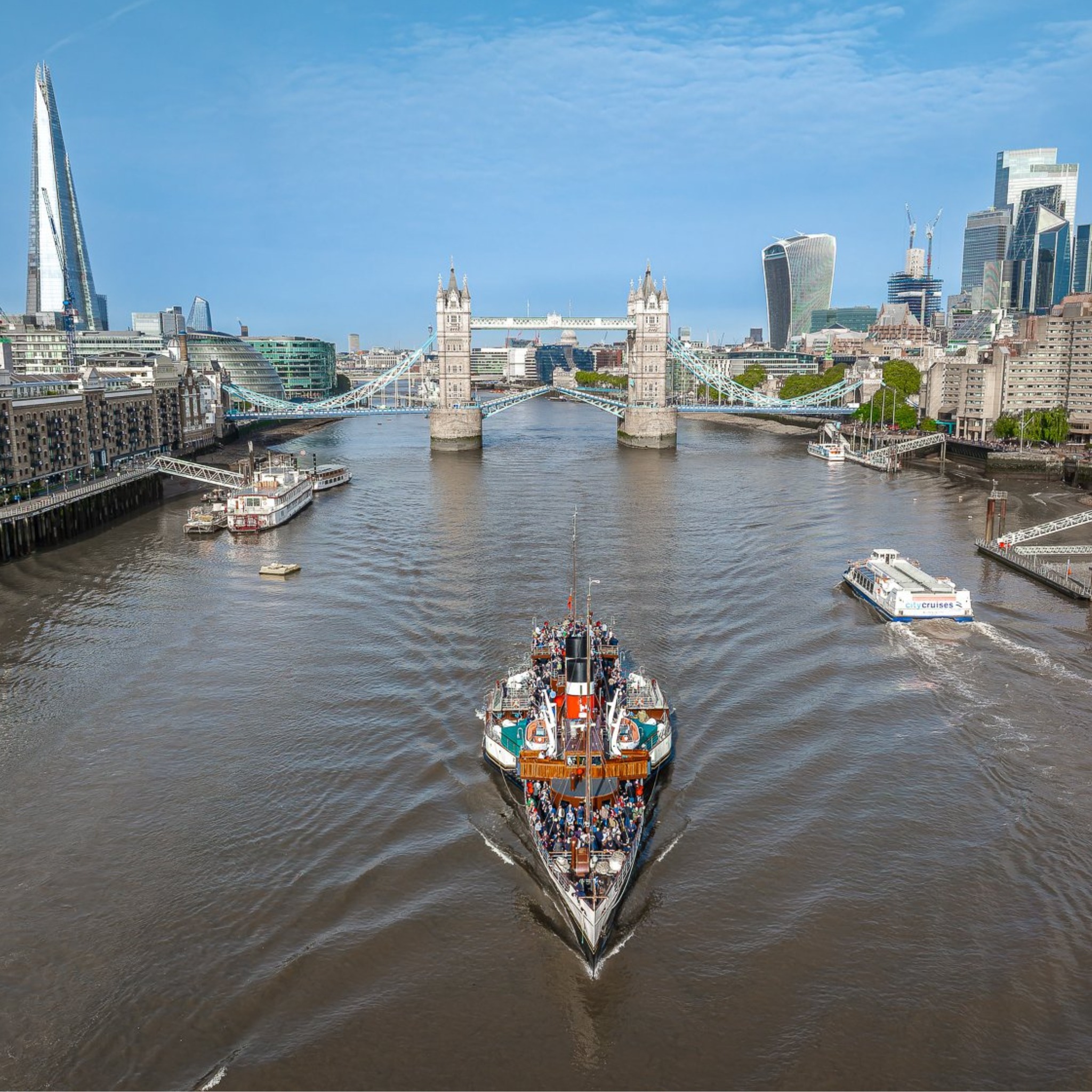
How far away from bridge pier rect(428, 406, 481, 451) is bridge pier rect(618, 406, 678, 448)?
18.7 m

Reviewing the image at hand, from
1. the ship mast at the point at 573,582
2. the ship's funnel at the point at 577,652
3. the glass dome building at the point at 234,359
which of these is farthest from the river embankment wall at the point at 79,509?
the glass dome building at the point at 234,359

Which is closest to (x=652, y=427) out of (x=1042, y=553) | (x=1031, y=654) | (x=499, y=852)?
(x=1042, y=553)

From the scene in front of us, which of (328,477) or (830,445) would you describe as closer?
(328,477)

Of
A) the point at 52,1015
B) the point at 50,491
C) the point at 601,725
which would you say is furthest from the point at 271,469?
the point at 52,1015

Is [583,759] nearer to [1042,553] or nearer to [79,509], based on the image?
[1042,553]

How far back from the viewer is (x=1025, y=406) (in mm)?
102875

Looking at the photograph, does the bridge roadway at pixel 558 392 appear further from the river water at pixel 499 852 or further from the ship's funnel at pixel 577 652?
the ship's funnel at pixel 577 652

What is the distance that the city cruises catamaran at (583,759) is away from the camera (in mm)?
20219

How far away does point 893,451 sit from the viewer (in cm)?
9775

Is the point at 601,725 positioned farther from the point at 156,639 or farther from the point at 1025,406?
the point at 1025,406

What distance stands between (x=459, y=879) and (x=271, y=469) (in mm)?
59045

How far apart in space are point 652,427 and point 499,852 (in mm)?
94956

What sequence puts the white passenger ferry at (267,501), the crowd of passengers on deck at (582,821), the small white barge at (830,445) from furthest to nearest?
the small white barge at (830,445) → the white passenger ferry at (267,501) → the crowd of passengers on deck at (582,821)

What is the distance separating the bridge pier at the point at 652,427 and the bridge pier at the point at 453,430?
18.7m
